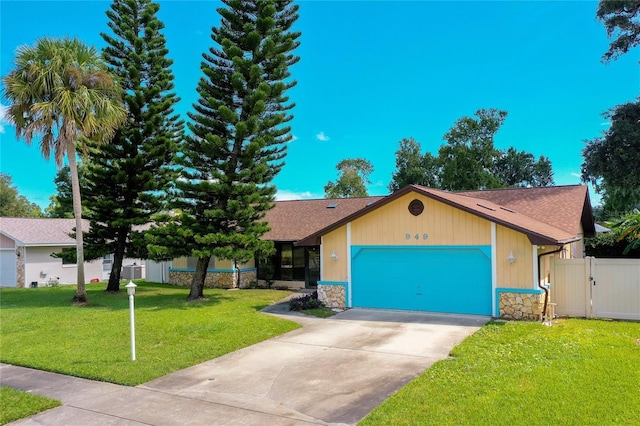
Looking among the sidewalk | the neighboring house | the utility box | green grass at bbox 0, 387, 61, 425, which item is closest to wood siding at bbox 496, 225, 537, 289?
the sidewalk

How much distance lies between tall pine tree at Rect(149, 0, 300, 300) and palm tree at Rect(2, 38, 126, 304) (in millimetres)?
3127

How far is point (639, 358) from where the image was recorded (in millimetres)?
7516

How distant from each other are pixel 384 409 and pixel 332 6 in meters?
15.3

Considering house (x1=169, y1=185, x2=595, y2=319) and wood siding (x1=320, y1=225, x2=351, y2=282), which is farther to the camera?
wood siding (x1=320, y1=225, x2=351, y2=282)

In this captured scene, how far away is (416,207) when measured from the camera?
13.2 meters

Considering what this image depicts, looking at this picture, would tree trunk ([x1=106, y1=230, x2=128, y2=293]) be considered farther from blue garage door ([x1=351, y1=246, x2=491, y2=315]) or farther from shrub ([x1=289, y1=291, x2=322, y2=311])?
blue garage door ([x1=351, y1=246, x2=491, y2=315])

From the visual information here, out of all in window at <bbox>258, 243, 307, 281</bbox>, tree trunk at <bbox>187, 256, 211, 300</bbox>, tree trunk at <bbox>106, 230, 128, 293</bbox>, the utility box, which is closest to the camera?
tree trunk at <bbox>187, 256, 211, 300</bbox>

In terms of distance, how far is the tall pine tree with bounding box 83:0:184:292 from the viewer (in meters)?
17.9

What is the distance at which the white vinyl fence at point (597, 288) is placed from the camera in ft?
37.1

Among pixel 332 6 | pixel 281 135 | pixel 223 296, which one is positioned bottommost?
pixel 223 296

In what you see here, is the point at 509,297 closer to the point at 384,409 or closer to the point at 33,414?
the point at 384,409

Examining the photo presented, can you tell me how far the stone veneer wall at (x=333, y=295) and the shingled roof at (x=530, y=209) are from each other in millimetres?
1545

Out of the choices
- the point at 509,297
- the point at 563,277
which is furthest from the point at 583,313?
the point at 509,297

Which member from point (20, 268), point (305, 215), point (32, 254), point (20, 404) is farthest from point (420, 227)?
point (20, 268)
